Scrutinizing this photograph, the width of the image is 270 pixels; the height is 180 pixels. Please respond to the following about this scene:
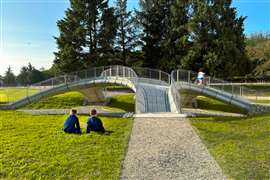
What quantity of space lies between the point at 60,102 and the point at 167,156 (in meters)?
24.9

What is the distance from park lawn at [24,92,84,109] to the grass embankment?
1913 cm

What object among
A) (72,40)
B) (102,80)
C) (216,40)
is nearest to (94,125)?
(102,80)

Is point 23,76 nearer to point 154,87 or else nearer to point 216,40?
point 216,40

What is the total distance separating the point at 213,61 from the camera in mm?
36469

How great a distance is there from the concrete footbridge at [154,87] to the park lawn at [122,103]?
14.5 feet

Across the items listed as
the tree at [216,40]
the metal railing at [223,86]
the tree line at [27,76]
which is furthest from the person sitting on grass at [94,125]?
the tree line at [27,76]

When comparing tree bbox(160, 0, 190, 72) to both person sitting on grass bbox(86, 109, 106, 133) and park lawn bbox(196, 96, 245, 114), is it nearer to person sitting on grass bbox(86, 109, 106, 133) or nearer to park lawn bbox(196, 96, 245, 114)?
park lawn bbox(196, 96, 245, 114)

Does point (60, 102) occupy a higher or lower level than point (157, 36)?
lower

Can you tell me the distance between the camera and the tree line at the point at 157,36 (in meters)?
37.8

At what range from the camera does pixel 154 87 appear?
77.3 ft

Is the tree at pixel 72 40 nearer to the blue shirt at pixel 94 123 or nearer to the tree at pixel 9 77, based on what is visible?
the blue shirt at pixel 94 123

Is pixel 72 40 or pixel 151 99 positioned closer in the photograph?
pixel 151 99

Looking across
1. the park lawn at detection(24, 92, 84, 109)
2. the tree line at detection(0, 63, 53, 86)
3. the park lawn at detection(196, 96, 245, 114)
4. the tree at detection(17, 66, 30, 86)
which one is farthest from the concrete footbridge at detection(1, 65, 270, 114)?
the tree at detection(17, 66, 30, 86)

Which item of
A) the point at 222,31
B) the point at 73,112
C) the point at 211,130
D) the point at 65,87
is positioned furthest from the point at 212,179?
the point at 222,31
